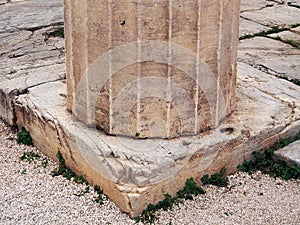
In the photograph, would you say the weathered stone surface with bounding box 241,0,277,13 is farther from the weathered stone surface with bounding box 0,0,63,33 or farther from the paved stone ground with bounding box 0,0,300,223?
the weathered stone surface with bounding box 0,0,63,33

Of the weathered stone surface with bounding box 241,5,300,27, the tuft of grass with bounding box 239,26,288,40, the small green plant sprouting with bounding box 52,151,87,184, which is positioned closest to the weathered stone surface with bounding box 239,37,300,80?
the tuft of grass with bounding box 239,26,288,40

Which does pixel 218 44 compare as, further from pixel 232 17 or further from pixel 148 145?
pixel 148 145

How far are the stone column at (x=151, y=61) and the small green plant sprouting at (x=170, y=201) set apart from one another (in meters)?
0.32

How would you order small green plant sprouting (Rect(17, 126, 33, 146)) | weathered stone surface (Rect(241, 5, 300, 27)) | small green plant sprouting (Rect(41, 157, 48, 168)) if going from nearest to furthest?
small green plant sprouting (Rect(41, 157, 48, 168)) < small green plant sprouting (Rect(17, 126, 33, 146)) < weathered stone surface (Rect(241, 5, 300, 27))

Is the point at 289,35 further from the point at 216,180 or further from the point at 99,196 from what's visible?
the point at 99,196

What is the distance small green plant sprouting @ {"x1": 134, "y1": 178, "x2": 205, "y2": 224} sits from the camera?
3.16 m

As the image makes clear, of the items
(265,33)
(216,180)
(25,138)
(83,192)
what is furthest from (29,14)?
(216,180)

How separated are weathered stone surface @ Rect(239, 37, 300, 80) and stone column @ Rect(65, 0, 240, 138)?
1542mm

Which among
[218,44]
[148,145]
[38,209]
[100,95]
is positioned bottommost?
[38,209]

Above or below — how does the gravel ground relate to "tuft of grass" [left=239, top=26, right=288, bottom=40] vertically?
below

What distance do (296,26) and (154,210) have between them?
3.83 m

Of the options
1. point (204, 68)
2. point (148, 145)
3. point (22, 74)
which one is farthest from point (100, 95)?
point (22, 74)

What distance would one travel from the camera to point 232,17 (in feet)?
11.2

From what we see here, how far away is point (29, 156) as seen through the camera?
3.85m
